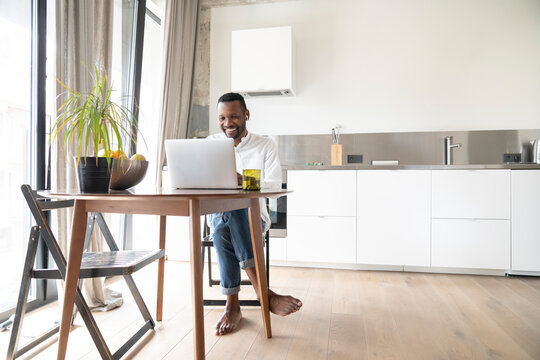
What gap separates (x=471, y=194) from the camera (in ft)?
9.11

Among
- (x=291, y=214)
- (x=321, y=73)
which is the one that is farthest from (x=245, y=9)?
(x=291, y=214)

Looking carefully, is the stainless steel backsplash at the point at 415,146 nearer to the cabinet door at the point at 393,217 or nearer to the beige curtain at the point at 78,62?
the cabinet door at the point at 393,217

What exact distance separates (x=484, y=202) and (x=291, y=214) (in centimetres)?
148

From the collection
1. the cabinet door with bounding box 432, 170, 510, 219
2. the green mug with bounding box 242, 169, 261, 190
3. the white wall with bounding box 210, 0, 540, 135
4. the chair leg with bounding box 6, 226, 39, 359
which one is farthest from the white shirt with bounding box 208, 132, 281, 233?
the white wall with bounding box 210, 0, 540, 135

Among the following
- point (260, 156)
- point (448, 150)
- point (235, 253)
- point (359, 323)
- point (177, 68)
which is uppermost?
point (177, 68)

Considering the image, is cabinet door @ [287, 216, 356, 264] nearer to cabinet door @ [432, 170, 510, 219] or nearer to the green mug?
cabinet door @ [432, 170, 510, 219]

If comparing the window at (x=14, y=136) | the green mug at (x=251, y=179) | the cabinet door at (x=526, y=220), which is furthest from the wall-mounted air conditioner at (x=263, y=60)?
the green mug at (x=251, y=179)

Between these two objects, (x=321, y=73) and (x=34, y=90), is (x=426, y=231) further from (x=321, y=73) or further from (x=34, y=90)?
(x=34, y=90)

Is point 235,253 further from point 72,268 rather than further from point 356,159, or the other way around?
point 356,159

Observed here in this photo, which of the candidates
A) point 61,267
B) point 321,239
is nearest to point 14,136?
point 61,267

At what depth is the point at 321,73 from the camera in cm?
359

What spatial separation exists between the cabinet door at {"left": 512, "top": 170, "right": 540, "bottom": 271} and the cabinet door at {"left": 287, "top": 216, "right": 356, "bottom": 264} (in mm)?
1189

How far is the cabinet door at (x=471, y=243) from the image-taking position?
108 inches

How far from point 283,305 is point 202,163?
2.78ft
